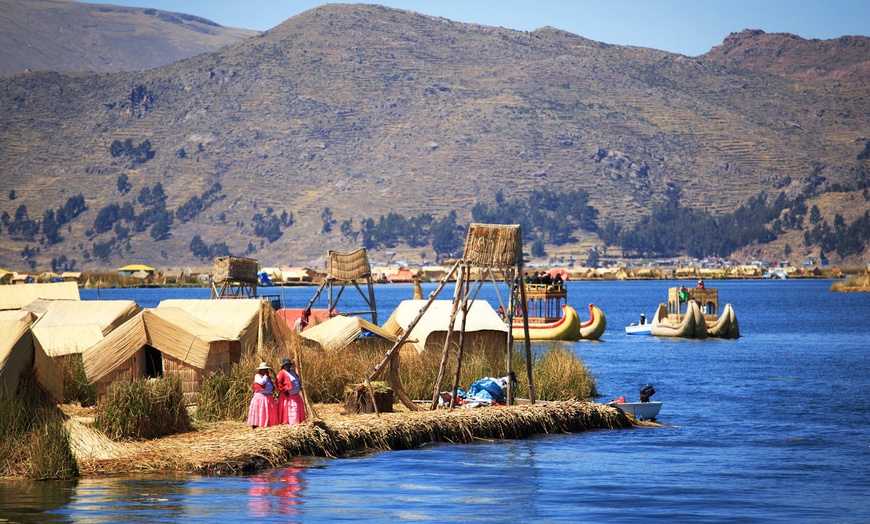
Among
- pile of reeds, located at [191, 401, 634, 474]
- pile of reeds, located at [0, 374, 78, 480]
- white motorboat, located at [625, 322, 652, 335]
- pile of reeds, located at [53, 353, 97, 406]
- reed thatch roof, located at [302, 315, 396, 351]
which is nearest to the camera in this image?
pile of reeds, located at [0, 374, 78, 480]

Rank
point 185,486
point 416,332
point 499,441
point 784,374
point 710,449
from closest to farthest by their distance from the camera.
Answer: point 185,486
point 499,441
point 710,449
point 416,332
point 784,374

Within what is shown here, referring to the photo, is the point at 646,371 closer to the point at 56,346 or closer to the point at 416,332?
the point at 416,332

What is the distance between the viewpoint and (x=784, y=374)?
40719 millimetres

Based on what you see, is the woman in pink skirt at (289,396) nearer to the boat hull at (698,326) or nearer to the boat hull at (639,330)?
the boat hull at (698,326)

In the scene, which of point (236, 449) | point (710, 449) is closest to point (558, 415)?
point (710, 449)

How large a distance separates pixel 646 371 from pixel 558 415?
19.1m

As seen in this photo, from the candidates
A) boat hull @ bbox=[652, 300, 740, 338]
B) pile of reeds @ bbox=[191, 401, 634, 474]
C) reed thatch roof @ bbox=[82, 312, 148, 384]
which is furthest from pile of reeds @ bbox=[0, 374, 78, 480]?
boat hull @ bbox=[652, 300, 740, 338]

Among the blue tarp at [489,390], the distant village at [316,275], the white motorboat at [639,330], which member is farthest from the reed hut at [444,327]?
the distant village at [316,275]

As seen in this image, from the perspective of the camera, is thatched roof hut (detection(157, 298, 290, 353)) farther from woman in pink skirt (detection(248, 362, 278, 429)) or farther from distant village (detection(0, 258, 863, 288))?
distant village (detection(0, 258, 863, 288))

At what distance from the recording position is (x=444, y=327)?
1169 inches

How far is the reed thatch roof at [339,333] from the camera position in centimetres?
2672

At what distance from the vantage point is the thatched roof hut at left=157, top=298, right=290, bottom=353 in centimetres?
2497

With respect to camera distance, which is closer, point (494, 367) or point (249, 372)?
point (249, 372)

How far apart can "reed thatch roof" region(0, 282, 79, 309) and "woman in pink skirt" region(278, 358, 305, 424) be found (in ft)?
55.5
